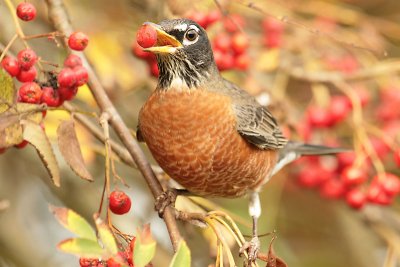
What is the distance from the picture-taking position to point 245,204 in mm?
4016

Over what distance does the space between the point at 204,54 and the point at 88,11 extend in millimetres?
1002

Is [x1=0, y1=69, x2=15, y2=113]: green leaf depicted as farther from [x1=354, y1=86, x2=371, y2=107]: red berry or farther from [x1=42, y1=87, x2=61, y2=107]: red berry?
[x1=354, y1=86, x2=371, y2=107]: red berry

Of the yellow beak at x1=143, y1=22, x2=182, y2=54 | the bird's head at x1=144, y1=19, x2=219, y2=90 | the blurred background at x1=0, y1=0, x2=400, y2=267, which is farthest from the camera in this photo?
the blurred background at x1=0, y1=0, x2=400, y2=267

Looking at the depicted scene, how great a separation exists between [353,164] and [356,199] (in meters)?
0.18

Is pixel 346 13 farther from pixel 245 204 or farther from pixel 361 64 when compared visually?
pixel 245 204

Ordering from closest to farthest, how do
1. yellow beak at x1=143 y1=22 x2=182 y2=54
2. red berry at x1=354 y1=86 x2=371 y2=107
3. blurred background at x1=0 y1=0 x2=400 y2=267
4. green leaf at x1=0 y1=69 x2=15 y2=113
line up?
green leaf at x1=0 y1=69 x2=15 y2=113
yellow beak at x1=143 y1=22 x2=182 y2=54
blurred background at x1=0 y1=0 x2=400 y2=267
red berry at x1=354 y1=86 x2=371 y2=107

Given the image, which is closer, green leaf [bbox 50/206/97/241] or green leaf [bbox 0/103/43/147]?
green leaf [bbox 50/206/97/241]

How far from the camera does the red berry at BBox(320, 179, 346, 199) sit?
3.65m

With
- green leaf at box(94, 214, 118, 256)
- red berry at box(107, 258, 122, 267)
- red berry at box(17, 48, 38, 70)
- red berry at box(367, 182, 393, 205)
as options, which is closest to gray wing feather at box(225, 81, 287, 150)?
red berry at box(367, 182, 393, 205)

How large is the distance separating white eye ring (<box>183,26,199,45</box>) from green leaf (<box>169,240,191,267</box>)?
124cm

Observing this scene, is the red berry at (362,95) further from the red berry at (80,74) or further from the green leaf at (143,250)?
the green leaf at (143,250)

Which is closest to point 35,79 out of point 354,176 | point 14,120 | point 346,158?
point 14,120

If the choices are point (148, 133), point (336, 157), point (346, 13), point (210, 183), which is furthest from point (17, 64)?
point (346, 13)

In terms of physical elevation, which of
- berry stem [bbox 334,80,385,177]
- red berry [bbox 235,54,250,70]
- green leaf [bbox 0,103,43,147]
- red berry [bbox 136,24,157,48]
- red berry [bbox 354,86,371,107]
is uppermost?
red berry [bbox 136,24,157,48]
